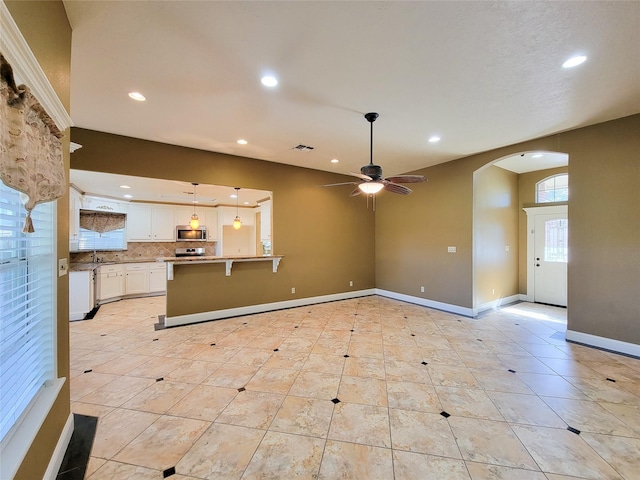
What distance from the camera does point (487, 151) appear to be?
4.64 m

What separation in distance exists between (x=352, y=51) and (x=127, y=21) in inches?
66.5

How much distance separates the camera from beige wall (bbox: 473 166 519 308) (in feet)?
16.6

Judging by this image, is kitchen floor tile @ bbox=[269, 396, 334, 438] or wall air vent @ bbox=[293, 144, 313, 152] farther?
wall air vent @ bbox=[293, 144, 313, 152]

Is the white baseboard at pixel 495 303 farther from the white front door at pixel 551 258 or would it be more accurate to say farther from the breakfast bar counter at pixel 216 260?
the breakfast bar counter at pixel 216 260

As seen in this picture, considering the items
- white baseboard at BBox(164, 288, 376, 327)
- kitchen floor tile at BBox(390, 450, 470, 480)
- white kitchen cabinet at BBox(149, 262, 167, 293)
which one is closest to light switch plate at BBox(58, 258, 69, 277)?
kitchen floor tile at BBox(390, 450, 470, 480)

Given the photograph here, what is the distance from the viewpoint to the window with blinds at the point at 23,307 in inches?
48.5

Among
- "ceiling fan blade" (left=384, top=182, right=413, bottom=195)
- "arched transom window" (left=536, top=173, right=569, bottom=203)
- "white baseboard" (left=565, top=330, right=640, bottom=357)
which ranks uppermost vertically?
"arched transom window" (left=536, top=173, right=569, bottom=203)

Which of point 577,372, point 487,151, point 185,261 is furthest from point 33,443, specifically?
point 487,151

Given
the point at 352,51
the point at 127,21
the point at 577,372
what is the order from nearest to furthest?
the point at 127,21 < the point at 352,51 < the point at 577,372

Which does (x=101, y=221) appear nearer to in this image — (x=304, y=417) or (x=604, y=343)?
(x=304, y=417)

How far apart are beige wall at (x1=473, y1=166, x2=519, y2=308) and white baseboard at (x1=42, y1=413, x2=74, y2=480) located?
18.6 ft

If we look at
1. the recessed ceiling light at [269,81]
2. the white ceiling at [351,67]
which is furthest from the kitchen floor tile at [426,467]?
the recessed ceiling light at [269,81]

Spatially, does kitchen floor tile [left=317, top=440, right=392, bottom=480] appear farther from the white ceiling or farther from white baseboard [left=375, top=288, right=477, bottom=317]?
white baseboard [left=375, top=288, right=477, bottom=317]

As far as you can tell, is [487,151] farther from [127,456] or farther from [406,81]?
[127,456]
